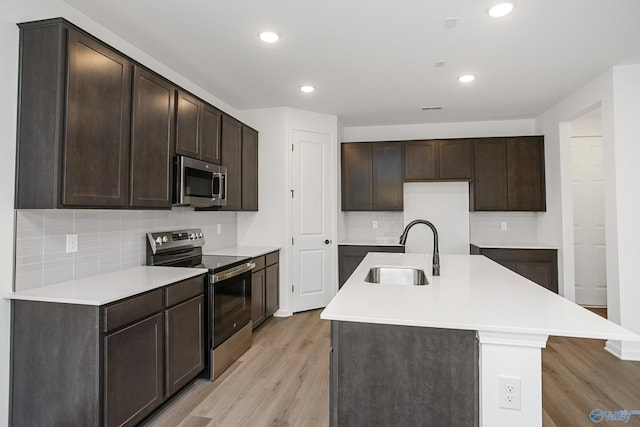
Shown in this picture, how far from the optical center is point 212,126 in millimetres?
3240

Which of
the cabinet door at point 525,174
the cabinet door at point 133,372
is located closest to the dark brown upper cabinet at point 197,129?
the cabinet door at point 133,372

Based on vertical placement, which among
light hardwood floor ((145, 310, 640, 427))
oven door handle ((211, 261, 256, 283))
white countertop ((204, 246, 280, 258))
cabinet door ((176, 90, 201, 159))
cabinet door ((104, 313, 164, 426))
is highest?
cabinet door ((176, 90, 201, 159))

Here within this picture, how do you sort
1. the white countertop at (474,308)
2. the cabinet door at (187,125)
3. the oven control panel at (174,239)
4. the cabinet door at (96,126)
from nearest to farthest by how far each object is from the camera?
the white countertop at (474,308), the cabinet door at (96,126), the cabinet door at (187,125), the oven control panel at (174,239)

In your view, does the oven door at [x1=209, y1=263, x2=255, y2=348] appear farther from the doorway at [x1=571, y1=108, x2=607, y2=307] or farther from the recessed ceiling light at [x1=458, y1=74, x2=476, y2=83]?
the doorway at [x1=571, y1=108, x2=607, y2=307]

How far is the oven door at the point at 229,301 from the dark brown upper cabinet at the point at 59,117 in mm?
1033

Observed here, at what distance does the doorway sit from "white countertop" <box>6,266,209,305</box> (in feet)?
16.2

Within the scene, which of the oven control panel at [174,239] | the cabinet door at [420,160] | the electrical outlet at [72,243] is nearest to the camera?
the electrical outlet at [72,243]

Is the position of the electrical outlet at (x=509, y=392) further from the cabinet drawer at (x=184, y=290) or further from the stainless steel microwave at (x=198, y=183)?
the stainless steel microwave at (x=198, y=183)

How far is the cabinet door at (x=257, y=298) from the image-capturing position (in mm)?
3516

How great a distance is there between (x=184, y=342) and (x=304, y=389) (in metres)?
0.92

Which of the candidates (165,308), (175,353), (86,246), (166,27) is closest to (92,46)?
(166,27)

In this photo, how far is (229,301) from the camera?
287 cm

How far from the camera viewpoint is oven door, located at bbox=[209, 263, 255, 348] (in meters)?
2.64

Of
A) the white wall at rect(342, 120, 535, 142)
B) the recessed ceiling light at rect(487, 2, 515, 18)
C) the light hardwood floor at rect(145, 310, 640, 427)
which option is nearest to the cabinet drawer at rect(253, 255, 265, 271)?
the light hardwood floor at rect(145, 310, 640, 427)
